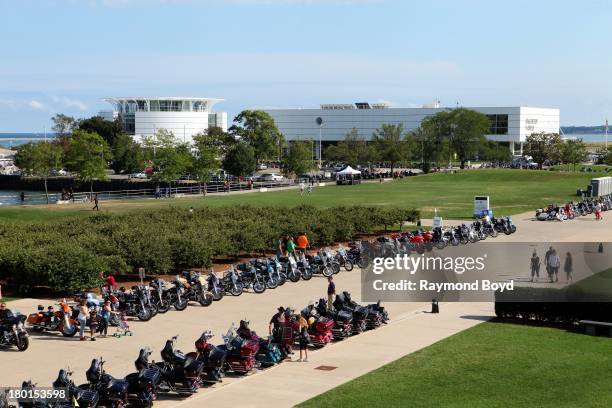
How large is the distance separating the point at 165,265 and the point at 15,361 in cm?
1292

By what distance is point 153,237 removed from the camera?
35125 millimetres

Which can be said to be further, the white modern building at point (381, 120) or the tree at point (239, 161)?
the white modern building at point (381, 120)

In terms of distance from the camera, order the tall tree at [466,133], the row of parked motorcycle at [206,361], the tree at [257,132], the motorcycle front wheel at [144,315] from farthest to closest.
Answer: the tall tree at [466,133], the tree at [257,132], the motorcycle front wheel at [144,315], the row of parked motorcycle at [206,361]

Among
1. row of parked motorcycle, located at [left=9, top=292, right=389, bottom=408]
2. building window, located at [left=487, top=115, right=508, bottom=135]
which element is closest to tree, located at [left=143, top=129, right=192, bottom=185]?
row of parked motorcycle, located at [left=9, top=292, right=389, bottom=408]

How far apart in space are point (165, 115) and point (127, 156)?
135 ft

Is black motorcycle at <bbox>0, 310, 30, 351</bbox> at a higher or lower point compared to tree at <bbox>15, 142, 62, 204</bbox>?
lower

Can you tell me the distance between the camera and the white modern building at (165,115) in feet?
554

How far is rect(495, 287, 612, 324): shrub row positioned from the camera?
23156mm

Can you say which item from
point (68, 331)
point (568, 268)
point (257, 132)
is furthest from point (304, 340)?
point (257, 132)

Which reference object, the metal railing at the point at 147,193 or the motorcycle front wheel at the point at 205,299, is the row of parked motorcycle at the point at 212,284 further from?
the metal railing at the point at 147,193

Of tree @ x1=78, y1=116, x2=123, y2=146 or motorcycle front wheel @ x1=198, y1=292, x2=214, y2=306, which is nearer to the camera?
motorcycle front wheel @ x1=198, y1=292, x2=214, y2=306

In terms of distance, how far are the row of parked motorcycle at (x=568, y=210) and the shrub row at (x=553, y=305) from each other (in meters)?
32.3

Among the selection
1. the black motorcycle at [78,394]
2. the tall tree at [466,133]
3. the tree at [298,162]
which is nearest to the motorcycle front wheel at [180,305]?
the black motorcycle at [78,394]

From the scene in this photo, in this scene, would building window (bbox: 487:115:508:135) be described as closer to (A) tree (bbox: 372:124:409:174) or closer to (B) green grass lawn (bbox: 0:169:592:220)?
(A) tree (bbox: 372:124:409:174)
